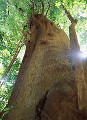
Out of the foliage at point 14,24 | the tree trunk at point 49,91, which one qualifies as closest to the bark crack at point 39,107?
the tree trunk at point 49,91

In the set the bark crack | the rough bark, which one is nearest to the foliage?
the rough bark

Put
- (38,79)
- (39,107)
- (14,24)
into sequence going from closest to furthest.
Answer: (39,107) < (38,79) < (14,24)

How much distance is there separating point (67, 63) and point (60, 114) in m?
1.34

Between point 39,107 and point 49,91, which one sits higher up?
point 49,91

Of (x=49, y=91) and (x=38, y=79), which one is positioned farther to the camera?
(x=38, y=79)

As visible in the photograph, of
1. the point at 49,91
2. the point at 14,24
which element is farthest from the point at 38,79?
the point at 14,24

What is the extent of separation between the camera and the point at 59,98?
51.8 inches

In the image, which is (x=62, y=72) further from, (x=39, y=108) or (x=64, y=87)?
(x=39, y=108)

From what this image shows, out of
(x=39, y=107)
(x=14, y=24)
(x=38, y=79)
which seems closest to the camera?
(x=39, y=107)

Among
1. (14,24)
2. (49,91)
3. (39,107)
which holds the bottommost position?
(39,107)

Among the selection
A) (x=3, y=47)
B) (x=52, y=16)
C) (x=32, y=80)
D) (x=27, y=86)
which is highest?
(x=52, y=16)

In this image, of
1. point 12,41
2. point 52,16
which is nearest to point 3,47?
point 12,41

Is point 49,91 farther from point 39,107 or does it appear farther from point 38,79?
point 38,79

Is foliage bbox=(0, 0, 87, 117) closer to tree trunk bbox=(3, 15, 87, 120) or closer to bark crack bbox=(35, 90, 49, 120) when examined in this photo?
tree trunk bbox=(3, 15, 87, 120)
